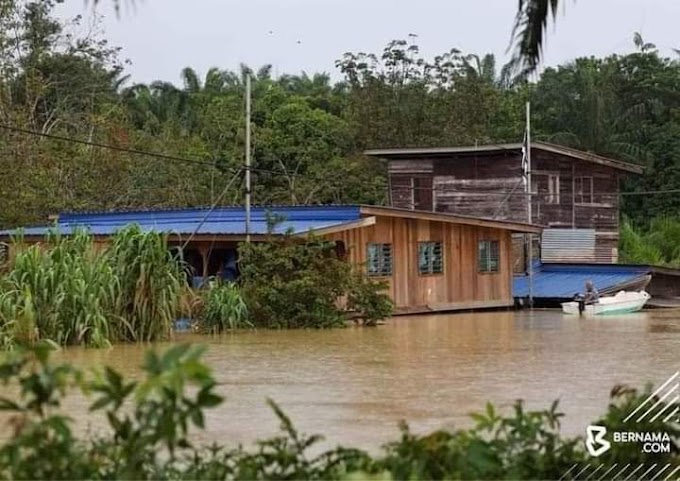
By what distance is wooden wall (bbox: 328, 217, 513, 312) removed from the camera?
76.5 ft

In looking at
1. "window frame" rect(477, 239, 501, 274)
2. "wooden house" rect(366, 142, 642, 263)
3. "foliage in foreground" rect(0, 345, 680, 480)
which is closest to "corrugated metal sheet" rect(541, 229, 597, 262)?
"wooden house" rect(366, 142, 642, 263)

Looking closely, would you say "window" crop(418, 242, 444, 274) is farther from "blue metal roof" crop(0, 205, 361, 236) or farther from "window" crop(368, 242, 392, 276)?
"blue metal roof" crop(0, 205, 361, 236)

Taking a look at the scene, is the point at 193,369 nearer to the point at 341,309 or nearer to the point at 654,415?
the point at 654,415

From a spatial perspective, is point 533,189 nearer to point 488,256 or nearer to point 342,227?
point 488,256

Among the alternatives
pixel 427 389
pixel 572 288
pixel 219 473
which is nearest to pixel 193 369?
pixel 219 473

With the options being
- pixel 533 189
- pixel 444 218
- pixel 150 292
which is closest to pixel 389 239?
A: pixel 444 218

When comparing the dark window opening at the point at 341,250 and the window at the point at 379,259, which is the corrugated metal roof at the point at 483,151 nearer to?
the window at the point at 379,259

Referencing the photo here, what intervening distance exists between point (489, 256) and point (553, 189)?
5.31 m

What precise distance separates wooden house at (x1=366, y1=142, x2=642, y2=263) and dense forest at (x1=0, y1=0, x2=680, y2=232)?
3547 millimetres

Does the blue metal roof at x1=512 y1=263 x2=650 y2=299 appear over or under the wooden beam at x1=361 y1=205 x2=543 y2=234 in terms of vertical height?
under

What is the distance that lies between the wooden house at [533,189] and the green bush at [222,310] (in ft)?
40.3

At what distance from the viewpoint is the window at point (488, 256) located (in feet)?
→ 86.1

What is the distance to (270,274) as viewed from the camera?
19703 millimetres

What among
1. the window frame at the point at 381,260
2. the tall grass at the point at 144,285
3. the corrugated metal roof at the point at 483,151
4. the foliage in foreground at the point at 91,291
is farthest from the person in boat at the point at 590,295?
the tall grass at the point at 144,285
